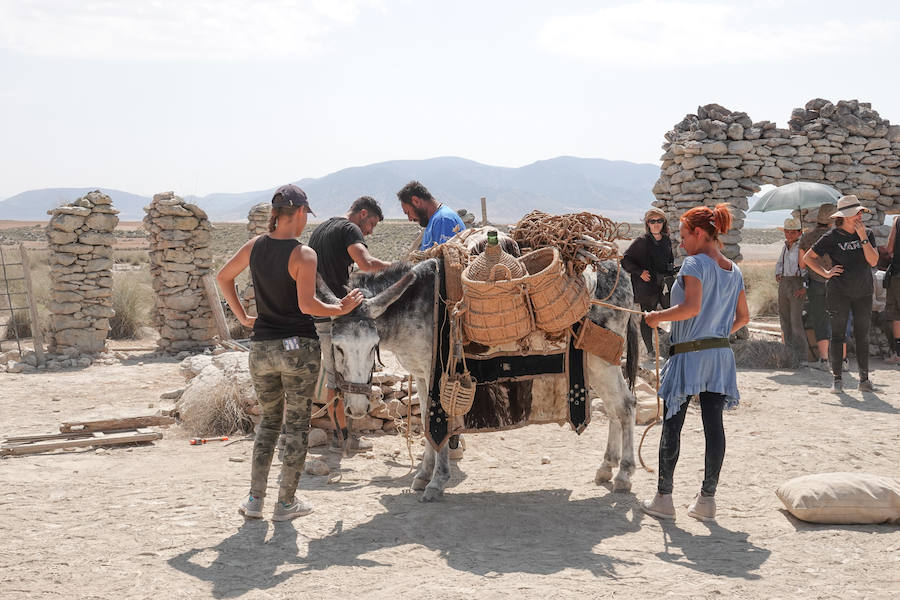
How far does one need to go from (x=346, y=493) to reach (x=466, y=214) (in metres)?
9.57

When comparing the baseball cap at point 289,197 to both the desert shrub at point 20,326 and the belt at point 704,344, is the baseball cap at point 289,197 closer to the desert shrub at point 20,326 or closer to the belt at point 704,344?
the belt at point 704,344

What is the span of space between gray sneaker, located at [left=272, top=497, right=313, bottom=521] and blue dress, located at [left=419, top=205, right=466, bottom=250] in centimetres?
224

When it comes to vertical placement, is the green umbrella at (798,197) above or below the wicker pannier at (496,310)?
above

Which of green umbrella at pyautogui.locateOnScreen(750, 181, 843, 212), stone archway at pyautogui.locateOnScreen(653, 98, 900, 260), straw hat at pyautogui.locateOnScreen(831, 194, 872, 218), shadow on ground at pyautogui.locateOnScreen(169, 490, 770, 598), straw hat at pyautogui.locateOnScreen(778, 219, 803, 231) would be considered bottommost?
shadow on ground at pyautogui.locateOnScreen(169, 490, 770, 598)

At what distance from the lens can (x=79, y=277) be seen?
12445mm

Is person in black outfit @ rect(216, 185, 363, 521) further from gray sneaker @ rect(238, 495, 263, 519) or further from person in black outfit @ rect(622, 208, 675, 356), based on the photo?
person in black outfit @ rect(622, 208, 675, 356)

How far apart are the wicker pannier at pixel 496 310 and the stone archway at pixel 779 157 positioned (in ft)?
26.4

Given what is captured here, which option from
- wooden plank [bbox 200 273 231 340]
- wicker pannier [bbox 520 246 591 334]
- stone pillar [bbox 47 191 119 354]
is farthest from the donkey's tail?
stone pillar [bbox 47 191 119 354]

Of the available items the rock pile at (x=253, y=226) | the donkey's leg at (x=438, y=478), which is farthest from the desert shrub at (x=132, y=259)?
the donkey's leg at (x=438, y=478)

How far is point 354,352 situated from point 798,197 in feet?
26.9

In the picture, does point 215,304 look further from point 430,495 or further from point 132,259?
point 132,259

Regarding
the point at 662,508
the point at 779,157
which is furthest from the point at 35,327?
the point at 779,157

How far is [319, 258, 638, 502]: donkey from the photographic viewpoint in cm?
440

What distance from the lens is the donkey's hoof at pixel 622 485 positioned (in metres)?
5.18
